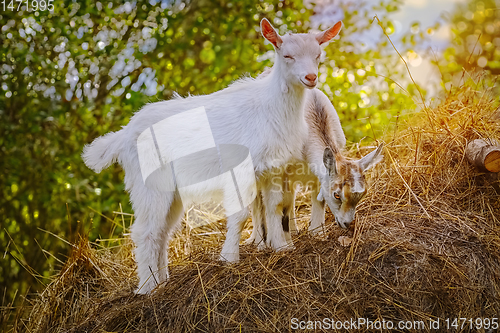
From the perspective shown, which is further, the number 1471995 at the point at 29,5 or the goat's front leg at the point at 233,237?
the number 1471995 at the point at 29,5

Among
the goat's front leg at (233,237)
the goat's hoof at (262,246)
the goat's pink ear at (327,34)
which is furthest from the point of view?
the goat's hoof at (262,246)

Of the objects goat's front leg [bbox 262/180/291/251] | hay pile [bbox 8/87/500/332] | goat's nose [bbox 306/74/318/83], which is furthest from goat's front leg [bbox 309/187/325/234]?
goat's nose [bbox 306/74/318/83]

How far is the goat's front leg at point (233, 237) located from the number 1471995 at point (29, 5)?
3710 millimetres

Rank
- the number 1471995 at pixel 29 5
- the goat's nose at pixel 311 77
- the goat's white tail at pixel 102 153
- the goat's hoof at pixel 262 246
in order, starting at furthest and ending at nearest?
1. the number 1471995 at pixel 29 5
2. the goat's white tail at pixel 102 153
3. the goat's hoof at pixel 262 246
4. the goat's nose at pixel 311 77

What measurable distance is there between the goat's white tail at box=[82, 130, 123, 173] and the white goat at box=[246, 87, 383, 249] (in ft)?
4.16

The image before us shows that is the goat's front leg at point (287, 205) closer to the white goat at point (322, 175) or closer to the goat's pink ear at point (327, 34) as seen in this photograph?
the white goat at point (322, 175)

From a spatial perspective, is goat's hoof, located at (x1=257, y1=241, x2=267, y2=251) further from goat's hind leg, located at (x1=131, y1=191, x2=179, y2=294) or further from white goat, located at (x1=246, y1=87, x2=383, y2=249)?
goat's hind leg, located at (x1=131, y1=191, x2=179, y2=294)

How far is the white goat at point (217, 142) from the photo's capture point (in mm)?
3676

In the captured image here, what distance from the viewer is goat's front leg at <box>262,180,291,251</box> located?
3.89m

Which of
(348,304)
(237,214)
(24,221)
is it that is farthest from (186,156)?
(24,221)

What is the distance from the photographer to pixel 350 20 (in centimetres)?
652

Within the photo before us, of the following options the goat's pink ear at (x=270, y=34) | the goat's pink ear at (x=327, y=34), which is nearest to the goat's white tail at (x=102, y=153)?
the goat's pink ear at (x=270, y=34)

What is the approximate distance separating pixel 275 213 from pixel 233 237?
0.39 metres

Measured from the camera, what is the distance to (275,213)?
391 centimetres
